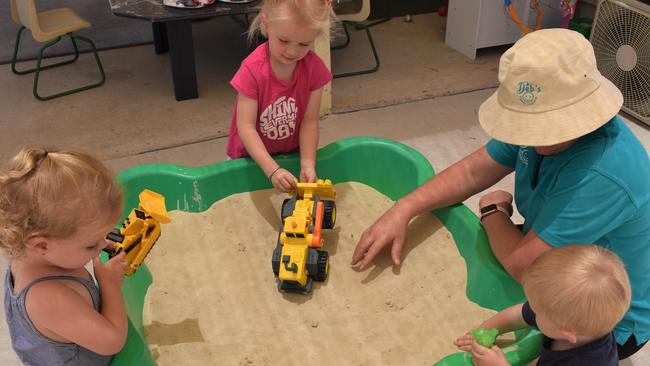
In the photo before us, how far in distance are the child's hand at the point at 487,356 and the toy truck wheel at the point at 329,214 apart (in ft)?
1.71

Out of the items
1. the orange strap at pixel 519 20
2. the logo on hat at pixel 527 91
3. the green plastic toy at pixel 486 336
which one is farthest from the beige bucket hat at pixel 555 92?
the orange strap at pixel 519 20

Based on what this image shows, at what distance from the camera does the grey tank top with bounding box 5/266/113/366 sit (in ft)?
3.16

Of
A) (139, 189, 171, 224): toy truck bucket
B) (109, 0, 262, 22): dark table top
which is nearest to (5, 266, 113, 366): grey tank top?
(139, 189, 171, 224): toy truck bucket

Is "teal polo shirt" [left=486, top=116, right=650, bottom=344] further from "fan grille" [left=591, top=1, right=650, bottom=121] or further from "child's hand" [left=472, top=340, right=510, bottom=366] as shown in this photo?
"fan grille" [left=591, top=1, right=650, bottom=121]

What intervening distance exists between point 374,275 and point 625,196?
619 millimetres

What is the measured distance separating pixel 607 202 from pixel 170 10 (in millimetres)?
1848

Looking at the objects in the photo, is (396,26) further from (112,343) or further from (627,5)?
(112,343)

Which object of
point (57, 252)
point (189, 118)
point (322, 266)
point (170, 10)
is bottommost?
point (189, 118)

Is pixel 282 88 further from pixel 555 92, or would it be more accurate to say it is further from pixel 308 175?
pixel 555 92

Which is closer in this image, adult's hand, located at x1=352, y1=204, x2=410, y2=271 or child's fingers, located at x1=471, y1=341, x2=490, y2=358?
child's fingers, located at x1=471, y1=341, x2=490, y2=358

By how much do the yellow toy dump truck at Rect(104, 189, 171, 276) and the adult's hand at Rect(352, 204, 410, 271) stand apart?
45 centimetres

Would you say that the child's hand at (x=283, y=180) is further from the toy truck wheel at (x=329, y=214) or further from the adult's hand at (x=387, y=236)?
the adult's hand at (x=387, y=236)

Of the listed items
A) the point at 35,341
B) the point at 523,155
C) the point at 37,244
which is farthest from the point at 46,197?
the point at 523,155

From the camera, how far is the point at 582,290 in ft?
2.95
